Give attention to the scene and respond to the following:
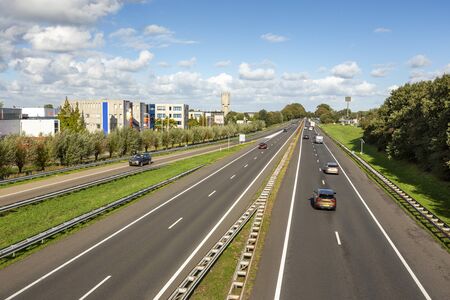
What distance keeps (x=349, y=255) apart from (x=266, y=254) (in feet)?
13.2

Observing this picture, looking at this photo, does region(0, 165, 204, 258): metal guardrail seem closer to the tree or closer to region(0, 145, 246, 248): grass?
region(0, 145, 246, 248): grass

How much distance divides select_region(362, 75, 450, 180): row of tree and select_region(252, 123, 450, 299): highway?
1109 cm

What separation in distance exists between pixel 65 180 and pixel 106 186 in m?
6.58

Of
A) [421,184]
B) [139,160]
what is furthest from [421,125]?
[139,160]

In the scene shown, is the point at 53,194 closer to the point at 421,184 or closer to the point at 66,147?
the point at 66,147

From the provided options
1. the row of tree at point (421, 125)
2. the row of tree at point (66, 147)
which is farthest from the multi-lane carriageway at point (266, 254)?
the row of tree at point (66, 147)

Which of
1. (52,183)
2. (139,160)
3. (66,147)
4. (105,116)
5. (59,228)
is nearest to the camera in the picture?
(59,228)

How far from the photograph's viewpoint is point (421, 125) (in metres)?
46.0

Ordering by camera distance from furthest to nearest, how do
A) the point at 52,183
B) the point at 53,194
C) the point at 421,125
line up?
the point at 421,125 < the point at 52,183 < the point at 53,194

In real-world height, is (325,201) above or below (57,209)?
above

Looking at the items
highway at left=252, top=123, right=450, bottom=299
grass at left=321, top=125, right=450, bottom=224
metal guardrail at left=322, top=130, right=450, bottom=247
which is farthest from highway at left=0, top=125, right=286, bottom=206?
grass at left=321, top=125, right=450, bottom=224

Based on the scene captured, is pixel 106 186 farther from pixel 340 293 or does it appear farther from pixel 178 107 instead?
pixel 178 107

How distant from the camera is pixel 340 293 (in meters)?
14.3

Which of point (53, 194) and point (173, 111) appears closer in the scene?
point (53, 194)
